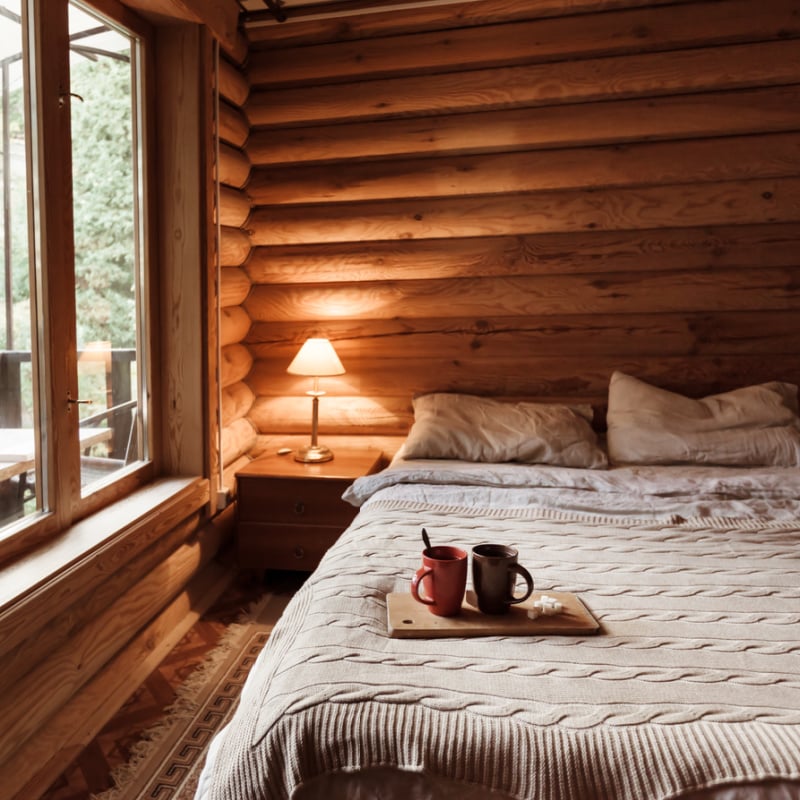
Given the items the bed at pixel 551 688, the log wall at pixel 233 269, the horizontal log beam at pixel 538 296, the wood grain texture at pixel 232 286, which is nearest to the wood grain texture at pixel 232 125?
the log wall at pixel 233 269

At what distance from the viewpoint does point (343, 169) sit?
3.45 metres

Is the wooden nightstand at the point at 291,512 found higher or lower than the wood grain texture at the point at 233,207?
lower

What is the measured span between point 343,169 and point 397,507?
1.85m

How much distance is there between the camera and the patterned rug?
1.97m

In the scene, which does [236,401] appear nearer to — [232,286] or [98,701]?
[232,286]

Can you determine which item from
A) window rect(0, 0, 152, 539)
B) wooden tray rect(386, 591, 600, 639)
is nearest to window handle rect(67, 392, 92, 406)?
window rect(0, 0, 152, 539)

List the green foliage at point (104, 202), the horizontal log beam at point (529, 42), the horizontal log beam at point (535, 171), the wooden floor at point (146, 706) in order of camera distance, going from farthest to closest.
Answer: the horizontal log beam at point (535, 171) → the horizontal log beam at point (529, 42) → the green foliage at point (104, 202) → the wooden floor at point (146, 706)

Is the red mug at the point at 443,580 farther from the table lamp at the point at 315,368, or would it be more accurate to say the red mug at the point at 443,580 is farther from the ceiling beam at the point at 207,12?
the ceiling beam at the point at 207,12

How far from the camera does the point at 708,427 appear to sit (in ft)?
9.81

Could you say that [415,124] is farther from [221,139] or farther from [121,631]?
[121,631]

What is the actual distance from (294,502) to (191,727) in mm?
1108

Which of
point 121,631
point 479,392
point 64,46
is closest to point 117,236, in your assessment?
point 64,46

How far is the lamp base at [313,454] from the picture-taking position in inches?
131

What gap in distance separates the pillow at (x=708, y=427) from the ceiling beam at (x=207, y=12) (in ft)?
7.44
